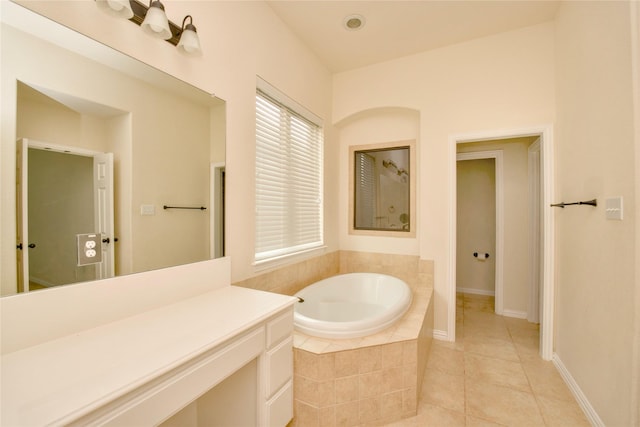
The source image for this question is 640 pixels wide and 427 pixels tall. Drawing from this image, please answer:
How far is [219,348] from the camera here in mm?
1017

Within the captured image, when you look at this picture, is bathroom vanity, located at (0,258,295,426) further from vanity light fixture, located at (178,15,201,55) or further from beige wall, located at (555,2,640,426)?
beige wall, located at (555,2,640,426)

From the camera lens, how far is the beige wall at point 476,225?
3.91 metres

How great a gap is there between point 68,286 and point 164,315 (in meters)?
0.37

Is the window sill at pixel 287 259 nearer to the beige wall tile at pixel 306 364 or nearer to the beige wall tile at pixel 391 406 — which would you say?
the beige wall tile at pixel 306 364

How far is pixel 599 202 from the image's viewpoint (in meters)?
1.52

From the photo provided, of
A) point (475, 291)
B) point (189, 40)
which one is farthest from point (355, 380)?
point (475, 291)

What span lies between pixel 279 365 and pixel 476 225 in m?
3.77

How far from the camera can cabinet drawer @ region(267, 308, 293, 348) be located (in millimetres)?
1287

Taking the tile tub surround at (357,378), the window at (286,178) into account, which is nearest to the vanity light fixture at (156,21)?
the window at (286,178)

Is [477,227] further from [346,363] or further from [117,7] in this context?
[117,7]

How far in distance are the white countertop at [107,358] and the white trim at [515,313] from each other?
10.5ft

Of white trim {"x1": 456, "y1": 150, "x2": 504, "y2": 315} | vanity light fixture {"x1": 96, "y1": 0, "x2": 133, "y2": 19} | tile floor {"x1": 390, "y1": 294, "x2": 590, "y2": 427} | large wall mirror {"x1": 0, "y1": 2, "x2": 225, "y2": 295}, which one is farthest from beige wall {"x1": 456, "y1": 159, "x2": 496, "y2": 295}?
vanity light fixture {"x1": 96, "y1": 0, "x2": 133, "y2": 19}

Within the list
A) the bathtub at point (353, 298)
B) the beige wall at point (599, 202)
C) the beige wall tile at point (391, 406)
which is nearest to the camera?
the beige wall at point (599, 202)

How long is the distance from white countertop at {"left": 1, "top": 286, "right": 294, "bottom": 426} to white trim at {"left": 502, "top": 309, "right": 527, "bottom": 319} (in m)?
3.20
